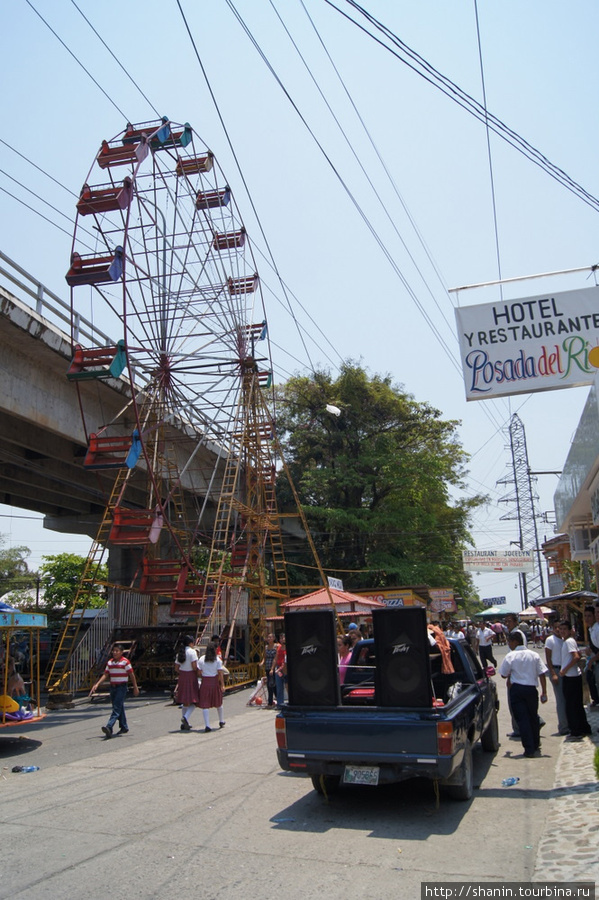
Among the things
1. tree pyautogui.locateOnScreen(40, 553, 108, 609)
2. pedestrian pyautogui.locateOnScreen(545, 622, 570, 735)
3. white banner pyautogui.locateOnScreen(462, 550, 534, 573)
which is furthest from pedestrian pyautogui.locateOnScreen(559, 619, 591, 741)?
white banner pyautogui.locateOnScreen(462, 550, 534, 573)

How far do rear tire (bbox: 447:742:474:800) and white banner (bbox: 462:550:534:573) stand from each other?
45.0 m

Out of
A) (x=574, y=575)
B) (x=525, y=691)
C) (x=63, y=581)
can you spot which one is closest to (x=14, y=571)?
(x=63, y=581)

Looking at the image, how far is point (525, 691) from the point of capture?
8781mm

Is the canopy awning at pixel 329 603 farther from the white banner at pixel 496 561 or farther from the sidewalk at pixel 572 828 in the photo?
the white banner at pixel 496 561

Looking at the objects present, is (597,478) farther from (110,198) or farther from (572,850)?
(110,198)

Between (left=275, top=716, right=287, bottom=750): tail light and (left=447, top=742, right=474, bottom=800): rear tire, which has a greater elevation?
(left=275, top=716, right=287, bottom=750): tail light

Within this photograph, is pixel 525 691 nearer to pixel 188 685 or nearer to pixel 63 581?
pixel 188 685

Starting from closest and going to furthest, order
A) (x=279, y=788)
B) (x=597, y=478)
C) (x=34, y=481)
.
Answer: (x=279, y=788) → (x=597, y=478) → (x=34, y=481)

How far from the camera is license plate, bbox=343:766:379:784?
21.9 ft

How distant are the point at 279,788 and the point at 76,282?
14.8 m

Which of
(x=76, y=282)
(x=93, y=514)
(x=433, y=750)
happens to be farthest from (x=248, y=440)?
(x=433, y=750)

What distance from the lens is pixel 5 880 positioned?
207 inches

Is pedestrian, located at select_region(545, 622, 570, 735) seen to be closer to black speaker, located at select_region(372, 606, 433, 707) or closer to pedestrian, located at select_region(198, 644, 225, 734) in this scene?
black speaker, located at select_region(372, 606, 433, 707)

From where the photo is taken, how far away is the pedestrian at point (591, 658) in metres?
10.9
